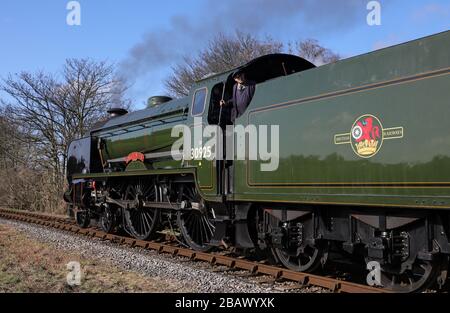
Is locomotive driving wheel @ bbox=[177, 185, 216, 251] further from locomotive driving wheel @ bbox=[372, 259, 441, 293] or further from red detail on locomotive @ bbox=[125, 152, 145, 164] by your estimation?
locomotive driving wheel @ bbox=[372, 259, 441, 293]

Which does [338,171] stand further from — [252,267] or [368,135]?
[252,267]

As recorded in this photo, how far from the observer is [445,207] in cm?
481

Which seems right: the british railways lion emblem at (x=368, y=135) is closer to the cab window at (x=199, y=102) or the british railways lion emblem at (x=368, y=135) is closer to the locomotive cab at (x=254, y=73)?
the locomotive cab at (x=254, y=73)

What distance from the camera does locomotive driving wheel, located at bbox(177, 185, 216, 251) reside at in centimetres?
938

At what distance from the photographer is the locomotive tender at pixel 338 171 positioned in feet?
16.7

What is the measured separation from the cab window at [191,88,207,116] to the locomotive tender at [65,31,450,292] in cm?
3

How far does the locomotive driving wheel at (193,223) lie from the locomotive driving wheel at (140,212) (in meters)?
1.07

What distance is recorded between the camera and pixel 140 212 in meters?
11.7

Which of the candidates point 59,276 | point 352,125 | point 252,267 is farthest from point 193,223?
point 352,125

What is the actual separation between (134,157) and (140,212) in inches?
53.5

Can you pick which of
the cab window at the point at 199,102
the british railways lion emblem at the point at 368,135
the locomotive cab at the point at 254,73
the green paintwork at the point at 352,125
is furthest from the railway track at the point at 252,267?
the cab window at the point at 199,102

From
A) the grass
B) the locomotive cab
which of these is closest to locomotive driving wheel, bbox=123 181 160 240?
the grass
